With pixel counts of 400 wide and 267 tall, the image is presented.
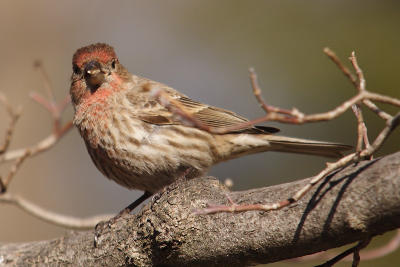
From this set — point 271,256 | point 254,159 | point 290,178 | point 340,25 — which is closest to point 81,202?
point 254,159

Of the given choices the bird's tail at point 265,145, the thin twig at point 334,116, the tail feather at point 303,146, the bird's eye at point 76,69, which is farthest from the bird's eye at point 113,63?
the thin twig at point 334,116

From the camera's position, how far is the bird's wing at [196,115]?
231 inches

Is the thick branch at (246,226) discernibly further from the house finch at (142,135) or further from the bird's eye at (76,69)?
the bird's eye at (76,69)

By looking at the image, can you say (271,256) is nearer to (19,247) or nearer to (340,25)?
(19,247)

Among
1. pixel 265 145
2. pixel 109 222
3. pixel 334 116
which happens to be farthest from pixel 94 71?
pixel 334 116

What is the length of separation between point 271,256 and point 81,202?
7.58m

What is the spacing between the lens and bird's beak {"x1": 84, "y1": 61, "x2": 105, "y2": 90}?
6.04m

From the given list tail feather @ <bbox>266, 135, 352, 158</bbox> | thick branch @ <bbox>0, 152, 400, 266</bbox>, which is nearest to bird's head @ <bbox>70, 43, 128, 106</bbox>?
tail feather @ <bbox>266, 135, 352, 158</bbox>

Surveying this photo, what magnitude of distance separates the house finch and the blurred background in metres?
2.53

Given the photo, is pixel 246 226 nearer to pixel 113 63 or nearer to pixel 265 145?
pixel 265 145

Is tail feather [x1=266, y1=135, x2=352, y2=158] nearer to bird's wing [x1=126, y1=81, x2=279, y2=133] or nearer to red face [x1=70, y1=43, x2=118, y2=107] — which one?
bird's wing [x1=126, y1=81, x2=279, y2=133]

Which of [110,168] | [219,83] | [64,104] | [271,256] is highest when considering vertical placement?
[219,83]

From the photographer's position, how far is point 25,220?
9719mm

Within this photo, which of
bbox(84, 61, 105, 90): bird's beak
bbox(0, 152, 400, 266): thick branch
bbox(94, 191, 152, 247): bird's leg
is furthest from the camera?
bbox(84, 61, 105, 90): bird's beak
